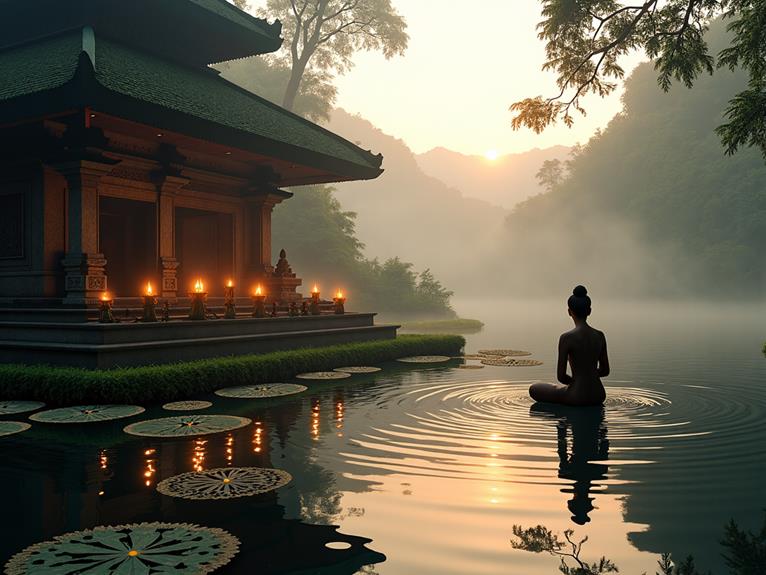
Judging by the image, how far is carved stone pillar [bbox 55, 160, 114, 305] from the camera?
40.3ft

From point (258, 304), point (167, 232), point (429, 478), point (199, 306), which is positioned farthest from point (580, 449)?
point (167, 232)

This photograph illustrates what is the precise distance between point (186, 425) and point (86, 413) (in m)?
1.62

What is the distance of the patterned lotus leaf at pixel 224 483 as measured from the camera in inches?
202

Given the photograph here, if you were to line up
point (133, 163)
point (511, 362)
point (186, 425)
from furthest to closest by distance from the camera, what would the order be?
point (511, 362) → point (133, 163) → point (186, 425)

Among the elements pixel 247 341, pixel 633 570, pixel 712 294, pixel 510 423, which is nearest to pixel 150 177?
pixel 247 341

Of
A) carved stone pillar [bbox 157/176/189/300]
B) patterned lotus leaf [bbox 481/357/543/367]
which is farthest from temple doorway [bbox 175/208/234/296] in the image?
patterned lotus leaf [bbox 481/357/543/367]

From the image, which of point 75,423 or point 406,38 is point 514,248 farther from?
point 75,423

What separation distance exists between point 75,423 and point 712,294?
64210mm

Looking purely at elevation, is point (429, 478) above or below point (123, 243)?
below

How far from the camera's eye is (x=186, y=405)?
908 cm

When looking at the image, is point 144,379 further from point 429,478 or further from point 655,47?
point 655,47

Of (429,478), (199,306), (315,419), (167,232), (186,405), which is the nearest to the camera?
(429,478)

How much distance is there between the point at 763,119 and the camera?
11.7m

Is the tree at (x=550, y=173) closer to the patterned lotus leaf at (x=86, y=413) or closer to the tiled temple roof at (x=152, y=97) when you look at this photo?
the tiled temple roof at (x=152, y=97)
